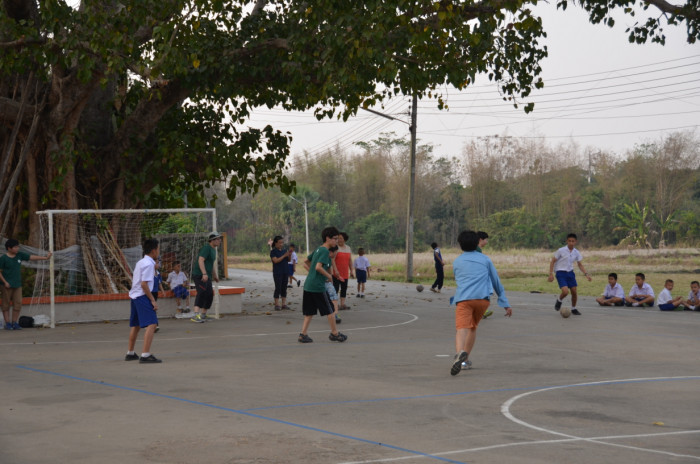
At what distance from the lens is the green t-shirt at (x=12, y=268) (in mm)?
16703

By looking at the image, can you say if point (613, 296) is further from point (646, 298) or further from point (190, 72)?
point (190, 72)

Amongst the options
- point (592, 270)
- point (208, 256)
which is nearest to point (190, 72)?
point (208, 256)

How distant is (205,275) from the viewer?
1733 centimetres

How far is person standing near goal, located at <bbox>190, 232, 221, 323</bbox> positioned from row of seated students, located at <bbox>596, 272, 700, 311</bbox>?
9.75m

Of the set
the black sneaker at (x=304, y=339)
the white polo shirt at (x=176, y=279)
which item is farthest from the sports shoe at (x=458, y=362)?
the white polo shirt at (x=176, y=279)

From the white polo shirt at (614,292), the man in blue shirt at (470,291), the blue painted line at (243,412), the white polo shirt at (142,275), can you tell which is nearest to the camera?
the blue painted line at (243,412)

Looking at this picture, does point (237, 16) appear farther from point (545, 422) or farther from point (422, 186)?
point (422, 186)

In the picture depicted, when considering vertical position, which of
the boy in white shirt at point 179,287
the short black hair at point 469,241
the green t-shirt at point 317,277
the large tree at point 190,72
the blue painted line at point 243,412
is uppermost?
the large tree at point 190,72

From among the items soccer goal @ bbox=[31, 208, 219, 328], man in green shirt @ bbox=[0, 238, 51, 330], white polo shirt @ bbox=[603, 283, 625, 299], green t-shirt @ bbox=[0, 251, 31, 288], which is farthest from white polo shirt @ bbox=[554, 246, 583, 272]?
green t-shirt @ bbox=[0, 251, 31, 288]

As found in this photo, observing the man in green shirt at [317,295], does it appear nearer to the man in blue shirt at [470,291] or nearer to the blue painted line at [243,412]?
the man in blue shirt at [470,291]

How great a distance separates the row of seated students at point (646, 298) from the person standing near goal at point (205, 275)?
975 centimetres

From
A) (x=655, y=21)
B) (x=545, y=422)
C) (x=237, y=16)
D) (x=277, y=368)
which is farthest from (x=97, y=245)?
(x=545, y=422)

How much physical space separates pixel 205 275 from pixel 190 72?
428cm

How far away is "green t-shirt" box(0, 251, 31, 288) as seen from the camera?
16.7 metres
